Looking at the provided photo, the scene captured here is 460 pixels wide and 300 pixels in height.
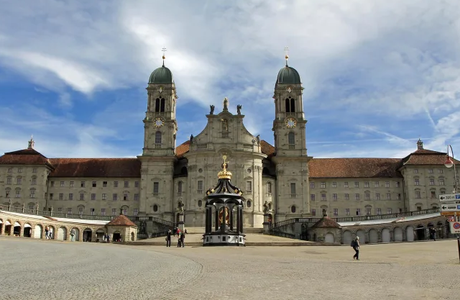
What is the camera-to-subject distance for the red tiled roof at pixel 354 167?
88312mm

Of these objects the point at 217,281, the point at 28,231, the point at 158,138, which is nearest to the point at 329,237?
the point at 158,138

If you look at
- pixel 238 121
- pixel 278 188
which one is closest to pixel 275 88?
pixel 238 121

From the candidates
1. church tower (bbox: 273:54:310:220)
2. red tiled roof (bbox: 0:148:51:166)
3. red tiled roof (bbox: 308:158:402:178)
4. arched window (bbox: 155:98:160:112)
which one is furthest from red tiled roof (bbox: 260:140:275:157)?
red tiled roof (bbox: 0:148:51:166)

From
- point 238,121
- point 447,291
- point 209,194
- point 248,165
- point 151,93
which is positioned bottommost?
point 447,291

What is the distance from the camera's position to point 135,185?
88.0m

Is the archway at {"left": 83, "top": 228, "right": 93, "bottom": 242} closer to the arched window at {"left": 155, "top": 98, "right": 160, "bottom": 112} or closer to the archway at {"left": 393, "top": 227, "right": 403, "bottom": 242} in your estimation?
the arched window at {"left": 155, "top": 98, "right": 160, "bottom": 112}

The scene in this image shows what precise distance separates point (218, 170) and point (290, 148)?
13.7m

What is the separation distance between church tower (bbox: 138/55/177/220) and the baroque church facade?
0.17 meters

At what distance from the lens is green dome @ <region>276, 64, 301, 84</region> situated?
91325 mm

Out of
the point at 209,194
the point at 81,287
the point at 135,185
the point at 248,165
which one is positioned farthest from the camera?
the point at 135,185

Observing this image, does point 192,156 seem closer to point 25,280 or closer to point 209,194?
point 209,194

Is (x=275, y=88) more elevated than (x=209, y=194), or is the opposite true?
(x=275, y=88)

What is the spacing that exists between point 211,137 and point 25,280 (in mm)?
67043

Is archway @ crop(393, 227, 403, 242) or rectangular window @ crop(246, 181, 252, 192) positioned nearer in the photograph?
archway @ crop(393, 227, 403, 242)
